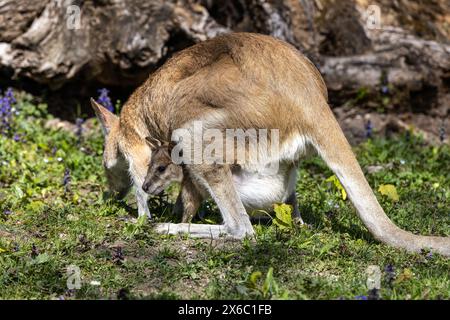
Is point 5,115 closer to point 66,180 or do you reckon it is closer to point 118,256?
point 66,180

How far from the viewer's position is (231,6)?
814cm

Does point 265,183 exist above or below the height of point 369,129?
above

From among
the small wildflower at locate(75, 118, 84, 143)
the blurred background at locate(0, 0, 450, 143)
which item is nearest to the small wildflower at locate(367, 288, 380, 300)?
the blurred background at locate(0, 0, 450, 143)

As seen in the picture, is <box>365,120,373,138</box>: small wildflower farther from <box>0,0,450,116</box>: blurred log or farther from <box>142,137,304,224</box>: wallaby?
<box>142,137,304,224</box>: wallaby

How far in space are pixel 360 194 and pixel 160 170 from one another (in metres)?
1.50

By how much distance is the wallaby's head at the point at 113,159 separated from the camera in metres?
5.98

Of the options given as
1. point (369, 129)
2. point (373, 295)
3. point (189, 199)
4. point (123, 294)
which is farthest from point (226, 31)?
point (373, 295)

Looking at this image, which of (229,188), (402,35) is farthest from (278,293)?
(402,35)

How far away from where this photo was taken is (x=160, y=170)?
18.0 ft

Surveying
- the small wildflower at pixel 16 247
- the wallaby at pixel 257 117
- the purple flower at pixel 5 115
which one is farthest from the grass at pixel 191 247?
the purple flower at pixel 5 115

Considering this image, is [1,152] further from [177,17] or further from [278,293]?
[278,293]

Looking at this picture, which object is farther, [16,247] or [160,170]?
[160,170]

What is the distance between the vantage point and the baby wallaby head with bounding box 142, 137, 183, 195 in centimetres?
544
